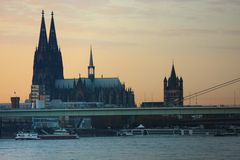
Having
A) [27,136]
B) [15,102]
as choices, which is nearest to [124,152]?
[27,136]

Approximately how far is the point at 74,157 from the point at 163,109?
40.3 m

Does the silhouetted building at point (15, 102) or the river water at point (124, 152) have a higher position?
the silhouetted building at point (15, 102)

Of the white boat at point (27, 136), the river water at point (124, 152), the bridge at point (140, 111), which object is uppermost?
the bridge at point (140, 111)

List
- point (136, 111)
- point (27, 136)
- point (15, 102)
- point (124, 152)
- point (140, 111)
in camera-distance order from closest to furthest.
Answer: point (124, 152) → point (140, 111) → point (136, 111) → point (27, 136) → point (15, 102)

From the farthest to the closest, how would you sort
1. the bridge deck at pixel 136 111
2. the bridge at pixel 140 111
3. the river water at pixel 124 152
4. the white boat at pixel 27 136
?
the white boat at pixel 27 136, the bridge deck at pixel 136 111, the bridge at pixel 140 111, the river water at pixel 124 152

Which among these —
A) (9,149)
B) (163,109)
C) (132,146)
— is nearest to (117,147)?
(132,146)

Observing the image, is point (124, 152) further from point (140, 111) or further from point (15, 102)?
point (15, 102)

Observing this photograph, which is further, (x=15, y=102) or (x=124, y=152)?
(x=15, y=102)

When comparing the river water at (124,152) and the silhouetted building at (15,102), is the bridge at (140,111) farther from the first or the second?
the silhouetted building at (15,102)

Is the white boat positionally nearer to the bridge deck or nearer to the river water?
the bridge deck

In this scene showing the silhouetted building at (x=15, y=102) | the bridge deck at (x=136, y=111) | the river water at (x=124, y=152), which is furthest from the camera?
the silhouetted building at (x=15, y=102)

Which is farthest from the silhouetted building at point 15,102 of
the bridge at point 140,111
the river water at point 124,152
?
the river water at point 124,152

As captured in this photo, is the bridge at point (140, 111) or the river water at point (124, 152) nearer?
the river water at point (124, 152)

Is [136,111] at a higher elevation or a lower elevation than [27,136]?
higher
